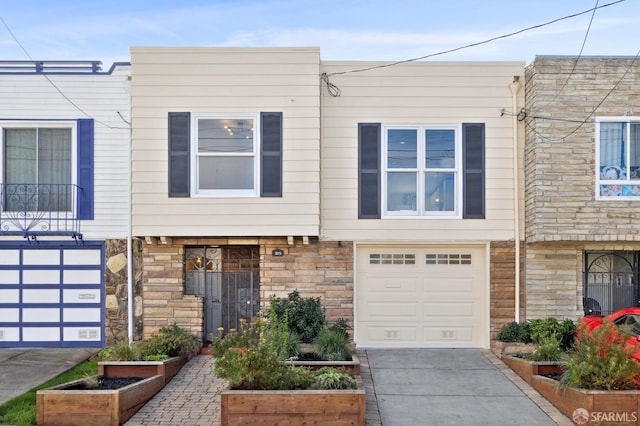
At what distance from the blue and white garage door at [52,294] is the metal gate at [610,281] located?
31.3 feet

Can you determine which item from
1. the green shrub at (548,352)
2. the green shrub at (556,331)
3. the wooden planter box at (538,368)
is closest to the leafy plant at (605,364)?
the wooden planter box at (538,368)

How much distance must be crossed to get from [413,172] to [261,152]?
2.96m

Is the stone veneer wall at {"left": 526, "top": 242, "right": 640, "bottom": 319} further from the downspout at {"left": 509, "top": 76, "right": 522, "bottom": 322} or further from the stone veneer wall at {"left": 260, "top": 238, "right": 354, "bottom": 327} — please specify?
the stone veneer wall at {"left": 260, "top": 238, "right": 354, "bottom": 327}

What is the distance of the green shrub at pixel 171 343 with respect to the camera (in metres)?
8.55

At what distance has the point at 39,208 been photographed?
10.3m

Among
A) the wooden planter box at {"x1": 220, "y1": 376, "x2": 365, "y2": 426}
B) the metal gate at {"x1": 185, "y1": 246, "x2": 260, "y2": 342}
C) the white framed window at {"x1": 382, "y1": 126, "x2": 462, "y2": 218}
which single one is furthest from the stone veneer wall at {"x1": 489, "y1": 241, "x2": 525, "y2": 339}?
the wooden planter box at {"x1": 220, "y1": 376, "x2": 365, "y2": 426}

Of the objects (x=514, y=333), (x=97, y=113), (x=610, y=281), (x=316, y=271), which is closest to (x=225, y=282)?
(x=316, y=271)

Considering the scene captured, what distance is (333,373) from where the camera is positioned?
22.6ft

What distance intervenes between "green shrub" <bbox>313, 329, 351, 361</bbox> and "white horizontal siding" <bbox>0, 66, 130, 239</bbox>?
4.49m

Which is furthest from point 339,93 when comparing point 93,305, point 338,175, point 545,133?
point 93,305

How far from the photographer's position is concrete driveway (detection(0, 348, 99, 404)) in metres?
7.84

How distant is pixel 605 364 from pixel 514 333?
3.02m

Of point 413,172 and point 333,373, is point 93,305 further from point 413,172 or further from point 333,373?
point 413,172

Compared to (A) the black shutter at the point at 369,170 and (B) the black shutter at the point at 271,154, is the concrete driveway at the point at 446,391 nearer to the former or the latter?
(A) the black shutter at the point at 369,170
